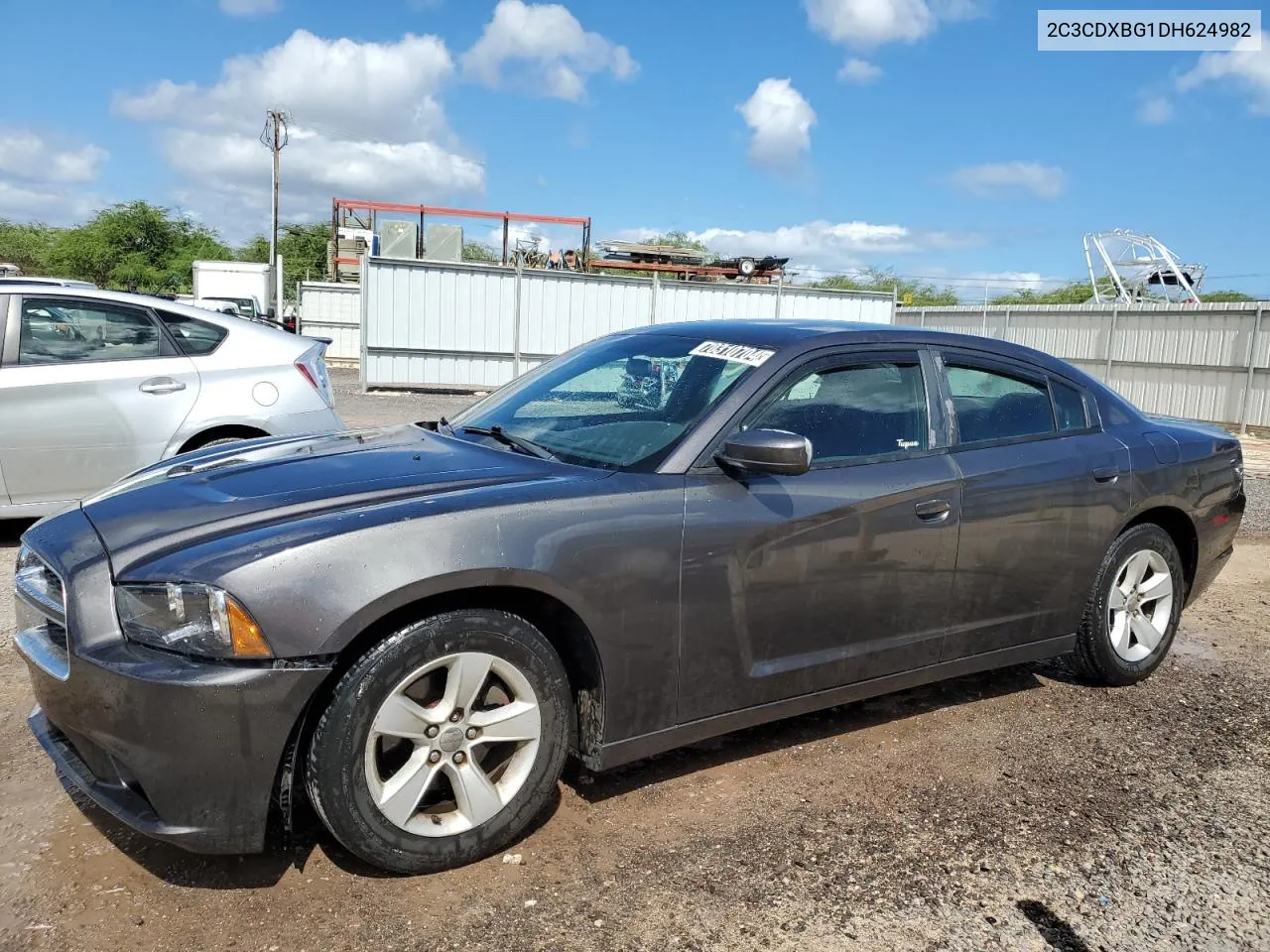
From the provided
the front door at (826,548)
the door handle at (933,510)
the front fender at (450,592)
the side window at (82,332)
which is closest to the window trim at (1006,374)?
the front door at (826,548)

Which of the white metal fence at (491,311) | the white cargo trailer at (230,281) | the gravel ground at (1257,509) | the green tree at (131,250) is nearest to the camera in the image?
the gravel ground at (1257,509)

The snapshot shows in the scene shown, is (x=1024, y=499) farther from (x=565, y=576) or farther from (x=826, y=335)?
(x=565, y=576)

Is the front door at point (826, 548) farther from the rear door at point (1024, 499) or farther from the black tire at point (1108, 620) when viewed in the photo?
the black tire at point (1108, 620)

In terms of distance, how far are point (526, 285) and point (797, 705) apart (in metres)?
17.3

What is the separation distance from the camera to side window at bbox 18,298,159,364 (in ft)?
19.5

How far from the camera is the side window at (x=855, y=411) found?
3.45m

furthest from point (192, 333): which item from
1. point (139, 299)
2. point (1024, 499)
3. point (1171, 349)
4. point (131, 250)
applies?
point (131, 250)

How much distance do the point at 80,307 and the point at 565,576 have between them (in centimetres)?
476

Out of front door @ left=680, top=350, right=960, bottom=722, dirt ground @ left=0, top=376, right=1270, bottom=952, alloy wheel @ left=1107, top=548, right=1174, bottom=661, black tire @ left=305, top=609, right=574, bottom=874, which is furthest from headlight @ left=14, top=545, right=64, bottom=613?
alloy wheel @ left=1107, top=548, right=1174, bottom=661

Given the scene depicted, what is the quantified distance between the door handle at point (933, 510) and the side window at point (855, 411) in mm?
220

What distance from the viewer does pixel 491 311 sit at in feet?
64.8

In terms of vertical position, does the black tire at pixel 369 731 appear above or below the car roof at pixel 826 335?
below

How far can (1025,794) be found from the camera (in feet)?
11.2

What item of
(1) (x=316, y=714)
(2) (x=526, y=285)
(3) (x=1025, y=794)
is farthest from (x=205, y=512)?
(2) (x=526, y=285)
